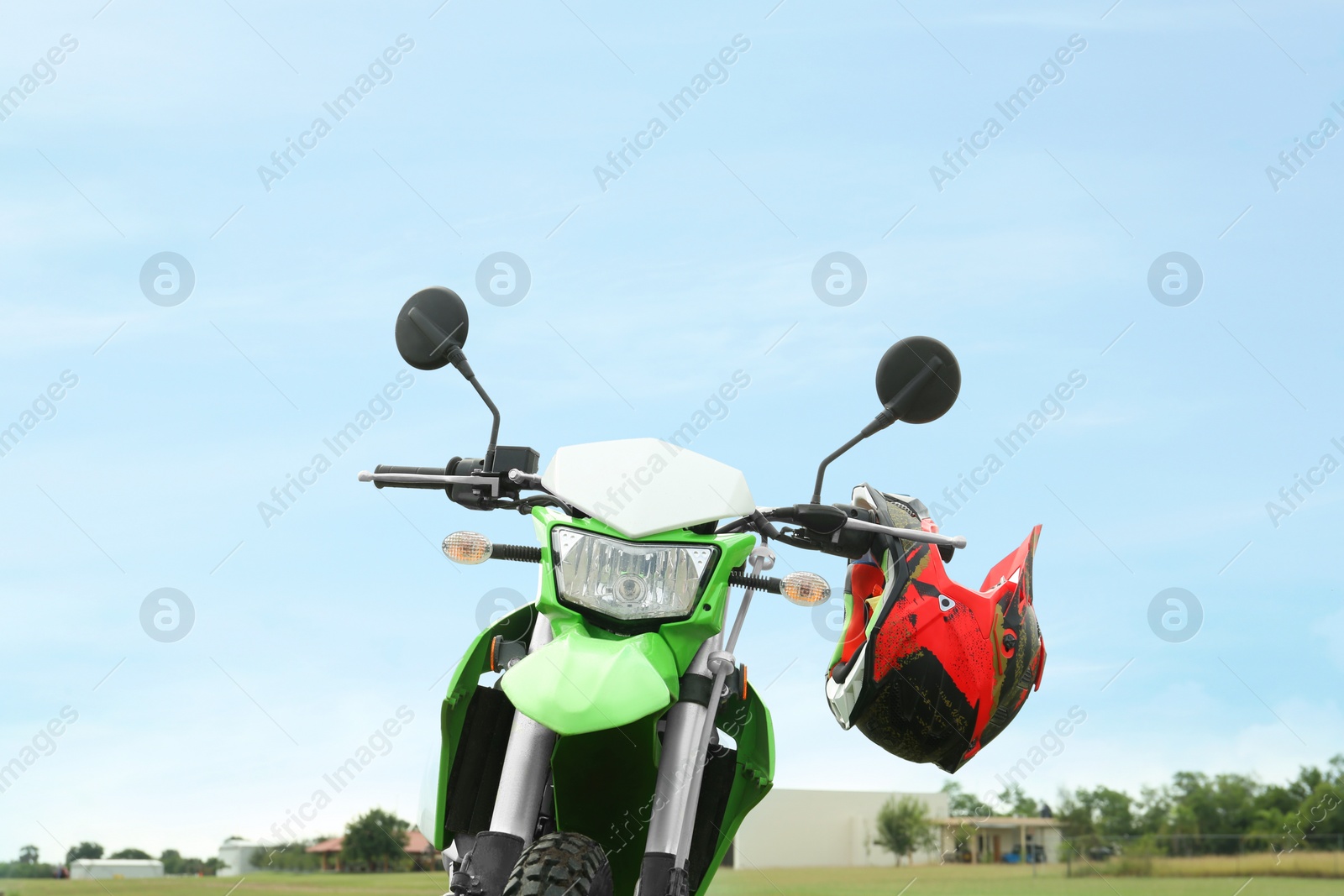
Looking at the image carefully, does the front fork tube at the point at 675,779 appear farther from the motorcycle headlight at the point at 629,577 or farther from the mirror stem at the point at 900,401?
the mirror stem at the point at 900,401

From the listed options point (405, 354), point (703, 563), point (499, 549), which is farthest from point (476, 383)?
point (703, 563)

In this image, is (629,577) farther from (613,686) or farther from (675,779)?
(675,779)

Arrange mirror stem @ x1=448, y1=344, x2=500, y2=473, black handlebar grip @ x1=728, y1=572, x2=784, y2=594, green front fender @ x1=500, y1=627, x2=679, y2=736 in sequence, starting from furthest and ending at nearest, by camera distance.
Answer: mirror stem @ x1=448, y1=344, x2=500, y2=473 → black handlebar grip @ x1=728, y1=572, x2=784, y2=594 → green front fender @ x1=500, y1=627, x2=679, y2=736

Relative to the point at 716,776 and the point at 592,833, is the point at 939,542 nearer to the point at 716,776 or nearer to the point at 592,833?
the point at 716,776

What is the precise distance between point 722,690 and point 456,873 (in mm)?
873

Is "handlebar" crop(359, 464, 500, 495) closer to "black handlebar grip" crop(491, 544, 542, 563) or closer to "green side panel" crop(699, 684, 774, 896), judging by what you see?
"black handlebar grip" crop(491, 544, 542, 563)

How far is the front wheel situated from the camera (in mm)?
2783

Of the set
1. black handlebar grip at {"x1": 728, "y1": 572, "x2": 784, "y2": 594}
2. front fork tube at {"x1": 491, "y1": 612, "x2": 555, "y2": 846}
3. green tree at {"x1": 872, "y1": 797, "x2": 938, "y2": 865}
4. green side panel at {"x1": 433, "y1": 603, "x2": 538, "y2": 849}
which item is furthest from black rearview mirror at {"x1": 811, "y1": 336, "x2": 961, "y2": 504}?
green tree at {"x1": 872, "y1": 797, "x2": 938, "y2": 865}

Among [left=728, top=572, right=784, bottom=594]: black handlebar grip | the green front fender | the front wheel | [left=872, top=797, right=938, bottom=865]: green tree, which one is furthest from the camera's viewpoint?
[left=872, top=797, right=938, bottom=865]: green tree

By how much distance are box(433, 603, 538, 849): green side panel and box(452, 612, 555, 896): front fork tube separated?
38 centimetres

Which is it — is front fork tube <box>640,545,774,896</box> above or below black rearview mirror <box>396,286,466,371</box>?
below

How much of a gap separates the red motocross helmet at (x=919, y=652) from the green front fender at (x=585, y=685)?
147cm

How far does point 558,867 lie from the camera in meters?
2.83

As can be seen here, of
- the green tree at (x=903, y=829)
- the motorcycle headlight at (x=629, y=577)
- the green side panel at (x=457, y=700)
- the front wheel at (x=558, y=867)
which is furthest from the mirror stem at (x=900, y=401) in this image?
the green tree at (x=903, y=829)
